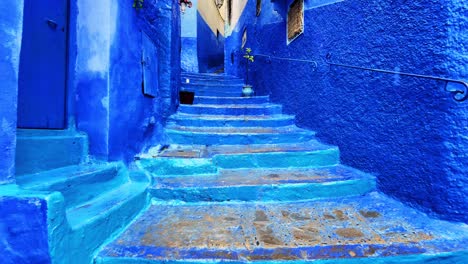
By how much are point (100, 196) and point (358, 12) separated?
350 centimetres

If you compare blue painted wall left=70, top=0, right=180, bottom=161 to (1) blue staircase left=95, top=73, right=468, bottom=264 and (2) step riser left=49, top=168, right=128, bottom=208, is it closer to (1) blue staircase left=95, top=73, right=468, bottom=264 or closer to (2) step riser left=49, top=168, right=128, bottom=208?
(2) step riser left=49, top=168, right=128, bottom=208

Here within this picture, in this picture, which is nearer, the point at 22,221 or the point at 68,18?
the point at 22,221

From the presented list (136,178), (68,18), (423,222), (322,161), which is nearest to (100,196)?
(136,178)

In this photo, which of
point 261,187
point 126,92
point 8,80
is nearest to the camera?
point 8,80

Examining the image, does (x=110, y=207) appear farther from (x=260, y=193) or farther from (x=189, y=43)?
(x=189, y=43)

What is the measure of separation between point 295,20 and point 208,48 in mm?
7715

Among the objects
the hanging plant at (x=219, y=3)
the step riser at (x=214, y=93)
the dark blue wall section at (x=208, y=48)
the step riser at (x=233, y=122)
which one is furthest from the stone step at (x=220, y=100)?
the hanging plant at (x=219, y=3)

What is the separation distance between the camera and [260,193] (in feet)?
8.13

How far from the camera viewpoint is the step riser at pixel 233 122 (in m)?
4.11

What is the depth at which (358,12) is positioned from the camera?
118 inches

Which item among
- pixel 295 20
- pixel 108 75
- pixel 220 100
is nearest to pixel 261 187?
pixel 108 75

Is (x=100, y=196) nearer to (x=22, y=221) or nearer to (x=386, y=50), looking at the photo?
(x=22, y=221)

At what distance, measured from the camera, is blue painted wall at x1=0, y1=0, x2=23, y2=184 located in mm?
1328

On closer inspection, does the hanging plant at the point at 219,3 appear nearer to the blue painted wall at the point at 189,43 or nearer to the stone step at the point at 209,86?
the blue painted wall at the point at 189,43
